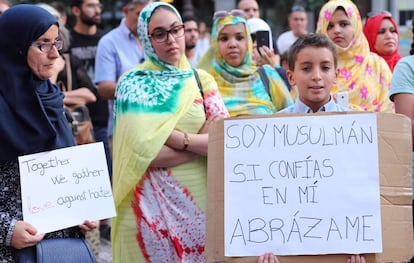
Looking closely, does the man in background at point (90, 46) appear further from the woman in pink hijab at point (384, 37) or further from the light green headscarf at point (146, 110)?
the light green headscarf at point (146, 110)

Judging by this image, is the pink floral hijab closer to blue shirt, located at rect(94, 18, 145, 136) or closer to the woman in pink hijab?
the woman in pink hijab

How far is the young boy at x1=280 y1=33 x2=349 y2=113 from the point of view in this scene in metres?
3.94

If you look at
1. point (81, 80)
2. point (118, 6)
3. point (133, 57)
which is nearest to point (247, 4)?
point (133, 57)

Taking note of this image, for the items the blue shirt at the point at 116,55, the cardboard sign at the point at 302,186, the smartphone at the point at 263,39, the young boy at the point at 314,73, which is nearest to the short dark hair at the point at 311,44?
the young boy at the point at 314,73

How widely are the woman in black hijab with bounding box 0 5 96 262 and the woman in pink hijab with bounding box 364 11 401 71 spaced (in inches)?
144

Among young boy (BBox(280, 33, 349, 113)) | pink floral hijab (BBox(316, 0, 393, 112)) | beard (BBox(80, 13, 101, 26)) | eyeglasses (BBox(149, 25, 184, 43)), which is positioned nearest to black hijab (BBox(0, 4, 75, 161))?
eyeglasses (BBox(149, 25, 184, 43))

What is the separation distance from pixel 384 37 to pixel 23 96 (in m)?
3.93

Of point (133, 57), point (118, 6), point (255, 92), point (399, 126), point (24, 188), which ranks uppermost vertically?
point (118, 6)

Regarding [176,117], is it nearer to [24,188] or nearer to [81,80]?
[24,188]

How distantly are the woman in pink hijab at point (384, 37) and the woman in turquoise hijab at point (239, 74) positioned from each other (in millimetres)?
1352

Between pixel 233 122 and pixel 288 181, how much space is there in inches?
13.2

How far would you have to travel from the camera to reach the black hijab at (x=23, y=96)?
133 inches

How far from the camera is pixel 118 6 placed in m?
17.6

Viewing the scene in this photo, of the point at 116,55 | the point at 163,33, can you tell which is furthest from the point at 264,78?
the point at 116,55
